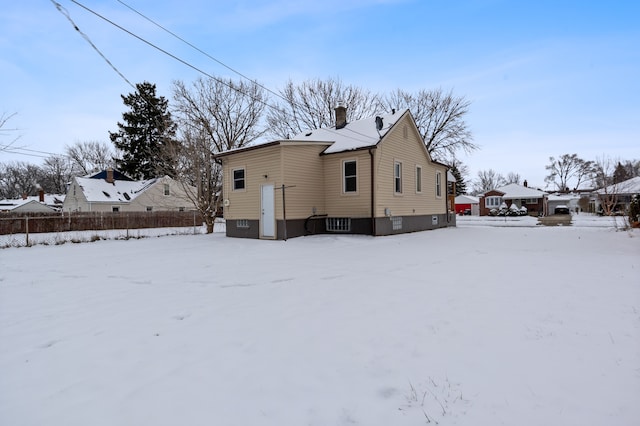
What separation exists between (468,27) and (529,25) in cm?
199

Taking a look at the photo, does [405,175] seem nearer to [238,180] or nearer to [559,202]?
[238,180]

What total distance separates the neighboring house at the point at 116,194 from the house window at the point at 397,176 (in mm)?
26106

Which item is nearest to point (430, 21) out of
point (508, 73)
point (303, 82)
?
point (508, 73)

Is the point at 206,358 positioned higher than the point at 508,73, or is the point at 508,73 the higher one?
the point at 508,73

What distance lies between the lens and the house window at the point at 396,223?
14.9 m

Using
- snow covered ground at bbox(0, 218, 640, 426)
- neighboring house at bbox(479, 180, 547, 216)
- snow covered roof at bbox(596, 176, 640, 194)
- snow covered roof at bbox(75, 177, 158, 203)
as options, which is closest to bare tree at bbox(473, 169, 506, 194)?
neighboring house at bbox(479, 180, 547, 216)

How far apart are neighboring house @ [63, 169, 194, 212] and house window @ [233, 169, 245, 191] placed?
72.0 feet

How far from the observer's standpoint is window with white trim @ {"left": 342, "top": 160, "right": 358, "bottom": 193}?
1405 centimetres

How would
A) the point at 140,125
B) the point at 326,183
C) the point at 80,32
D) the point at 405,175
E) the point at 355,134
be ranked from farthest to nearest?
the point at 140,125 < the point at 405,175 < the point at 355,134 < the point at 326,183 < the point at 80,32

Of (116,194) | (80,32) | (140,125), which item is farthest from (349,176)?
(140,125)

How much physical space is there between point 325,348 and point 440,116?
30.6 metres

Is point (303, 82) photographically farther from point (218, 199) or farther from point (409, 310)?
point (409, 310)

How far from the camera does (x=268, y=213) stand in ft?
44.4

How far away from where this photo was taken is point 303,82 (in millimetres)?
29406
